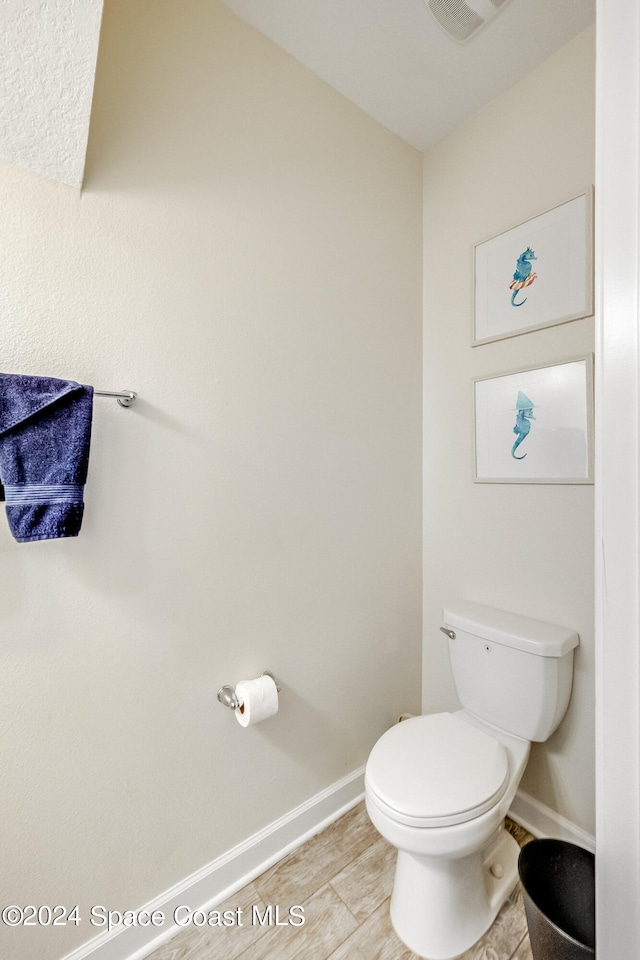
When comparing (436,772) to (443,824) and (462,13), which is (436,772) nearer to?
(443,824)

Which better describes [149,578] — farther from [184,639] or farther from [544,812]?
[544,812]

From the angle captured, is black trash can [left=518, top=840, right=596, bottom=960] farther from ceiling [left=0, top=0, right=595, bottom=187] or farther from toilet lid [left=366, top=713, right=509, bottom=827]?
ceiling [left=0, top=0, right=595, bottom=187]

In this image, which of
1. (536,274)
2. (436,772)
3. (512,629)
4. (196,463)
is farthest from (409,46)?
(436,772)

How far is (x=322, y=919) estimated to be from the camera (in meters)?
1.23

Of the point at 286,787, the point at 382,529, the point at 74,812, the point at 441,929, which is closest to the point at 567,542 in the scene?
the point at 382,529

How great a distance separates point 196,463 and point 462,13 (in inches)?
60.1

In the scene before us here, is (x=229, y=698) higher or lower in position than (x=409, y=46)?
lower

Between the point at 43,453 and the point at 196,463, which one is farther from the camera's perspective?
the point at 196,463

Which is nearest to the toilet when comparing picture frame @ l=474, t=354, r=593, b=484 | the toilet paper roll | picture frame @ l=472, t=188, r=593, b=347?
the toilet paper roll

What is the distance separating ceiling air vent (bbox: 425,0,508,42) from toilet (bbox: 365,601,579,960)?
6.07 ft

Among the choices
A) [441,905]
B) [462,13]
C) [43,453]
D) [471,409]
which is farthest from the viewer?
[471,409]

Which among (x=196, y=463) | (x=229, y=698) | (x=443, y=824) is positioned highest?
(x=196, y=463)

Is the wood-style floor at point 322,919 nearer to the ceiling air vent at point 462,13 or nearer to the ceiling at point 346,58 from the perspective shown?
the ceiling at point 346,58

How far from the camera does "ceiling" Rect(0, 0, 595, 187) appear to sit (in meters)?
0.76
